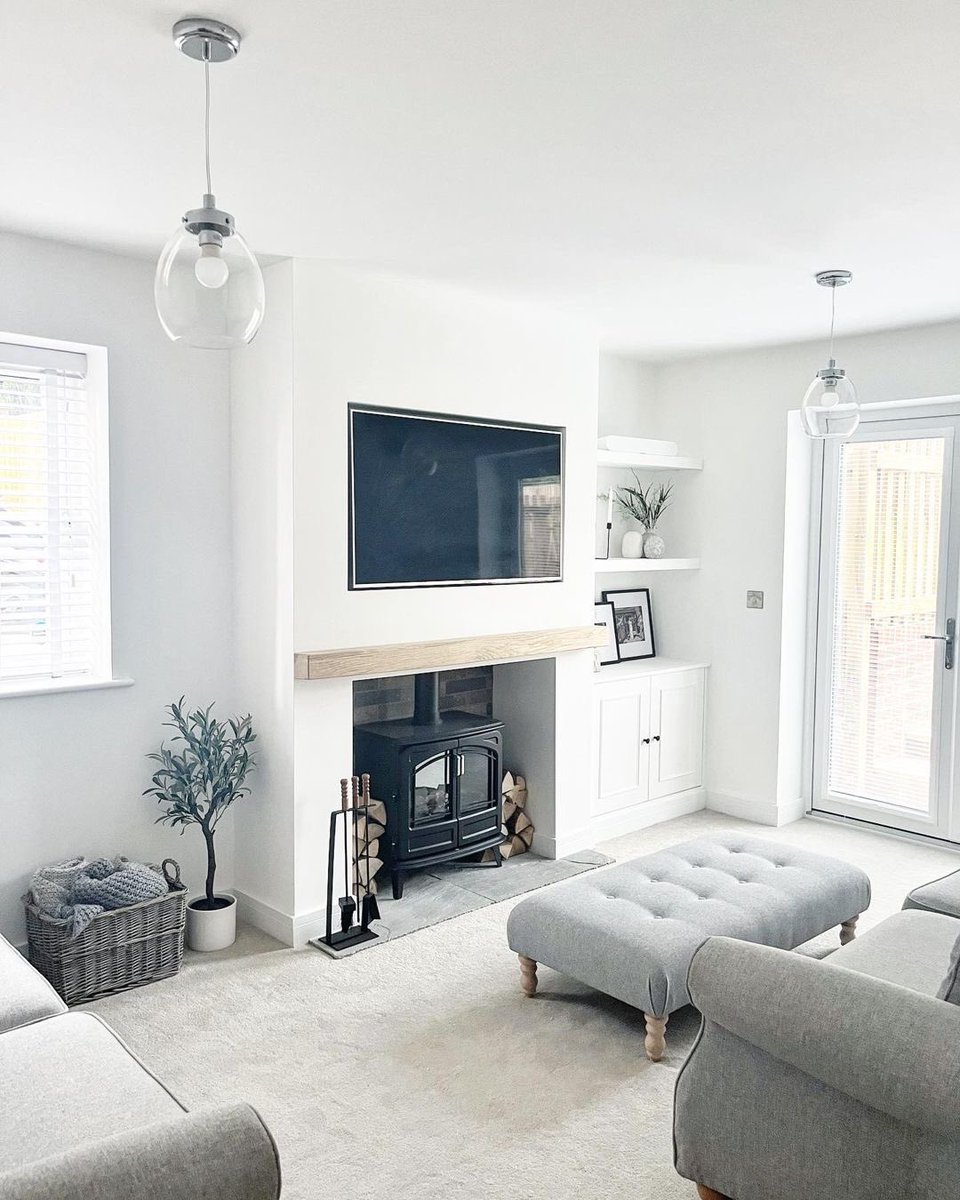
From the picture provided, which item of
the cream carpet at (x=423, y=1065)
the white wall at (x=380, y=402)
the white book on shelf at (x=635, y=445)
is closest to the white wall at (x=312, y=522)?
the white wall at (x=380, y=402)

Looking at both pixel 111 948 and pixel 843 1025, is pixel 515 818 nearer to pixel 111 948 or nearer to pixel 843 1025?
pixel 111 948

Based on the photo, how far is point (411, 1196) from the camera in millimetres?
2223

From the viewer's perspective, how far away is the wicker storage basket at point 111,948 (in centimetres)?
311

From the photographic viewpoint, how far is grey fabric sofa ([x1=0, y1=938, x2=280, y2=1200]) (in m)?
1.36

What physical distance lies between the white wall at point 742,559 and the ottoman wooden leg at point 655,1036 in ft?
8.29

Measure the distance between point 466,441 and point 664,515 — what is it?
1.93 metres

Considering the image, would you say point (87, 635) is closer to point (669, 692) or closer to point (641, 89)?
point (641, 89)

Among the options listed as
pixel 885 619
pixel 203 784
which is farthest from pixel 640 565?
pixel 203 784

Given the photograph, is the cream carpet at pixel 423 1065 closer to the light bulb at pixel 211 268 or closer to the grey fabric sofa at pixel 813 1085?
the grey fabric sofa at pixel 813 1085

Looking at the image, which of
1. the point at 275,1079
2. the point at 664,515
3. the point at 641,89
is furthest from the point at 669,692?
Result: the point at 641,89

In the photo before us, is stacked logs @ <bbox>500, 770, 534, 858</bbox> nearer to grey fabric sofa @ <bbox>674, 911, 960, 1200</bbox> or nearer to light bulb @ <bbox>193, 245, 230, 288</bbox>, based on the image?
grey fabric sofa @ <bbox>674, 911, 960, 1200</bbox>

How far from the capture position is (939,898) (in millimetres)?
2930

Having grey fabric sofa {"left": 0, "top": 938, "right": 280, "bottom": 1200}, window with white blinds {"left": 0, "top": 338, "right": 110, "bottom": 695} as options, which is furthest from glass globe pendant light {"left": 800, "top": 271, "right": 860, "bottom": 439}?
grey fabric sofa {"left": 0, "top": 938, "right": 280, "bottom": 1200}

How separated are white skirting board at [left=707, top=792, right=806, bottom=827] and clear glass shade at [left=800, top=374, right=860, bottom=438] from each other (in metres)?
2.31
